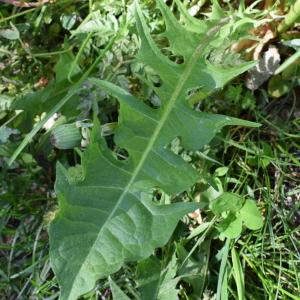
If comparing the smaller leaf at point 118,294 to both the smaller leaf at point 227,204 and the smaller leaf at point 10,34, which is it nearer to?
the smaller leaf at point 227,204

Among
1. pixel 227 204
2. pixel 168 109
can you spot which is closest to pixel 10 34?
pixel 168 109

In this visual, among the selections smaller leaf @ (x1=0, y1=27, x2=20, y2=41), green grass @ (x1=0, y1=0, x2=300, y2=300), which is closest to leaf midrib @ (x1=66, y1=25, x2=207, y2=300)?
green grass @ (x1=0, y1=0, x2=300, y2=300)

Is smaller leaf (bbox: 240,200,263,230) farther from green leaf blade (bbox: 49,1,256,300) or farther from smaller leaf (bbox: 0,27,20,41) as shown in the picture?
smaller leaf (bbox: 0,27,20,41)

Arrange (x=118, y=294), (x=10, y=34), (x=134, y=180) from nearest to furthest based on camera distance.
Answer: (x=134, y=180)
(x=118, y=294)
(x=10, y=34)

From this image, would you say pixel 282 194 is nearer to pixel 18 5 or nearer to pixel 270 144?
pixel 270 144

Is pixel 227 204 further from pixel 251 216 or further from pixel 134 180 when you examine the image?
pixel 134 180

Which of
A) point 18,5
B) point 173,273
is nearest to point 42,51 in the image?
point 18,5
